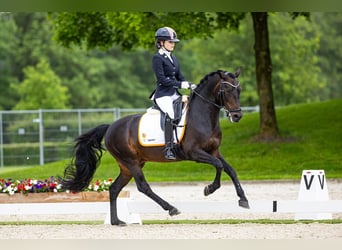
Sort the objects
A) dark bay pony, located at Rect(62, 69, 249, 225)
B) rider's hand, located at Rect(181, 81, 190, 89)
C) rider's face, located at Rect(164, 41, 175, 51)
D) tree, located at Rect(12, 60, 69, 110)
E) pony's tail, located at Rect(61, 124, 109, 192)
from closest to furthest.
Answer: dark bay pony, located at Rect(62, 69, 249, 225)
rider's hand, located at Rect(181, 81, 190, 89)
rider's face, located at Rect(164, 41, 175, 51)
pony's tail, located at Rect(61, 124, 109, 192)
tree, located at Rect(12, 60, 69, 110)

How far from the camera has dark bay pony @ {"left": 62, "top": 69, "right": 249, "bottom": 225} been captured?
11.5 meters

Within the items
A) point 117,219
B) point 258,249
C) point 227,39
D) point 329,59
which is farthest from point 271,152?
point 329,59

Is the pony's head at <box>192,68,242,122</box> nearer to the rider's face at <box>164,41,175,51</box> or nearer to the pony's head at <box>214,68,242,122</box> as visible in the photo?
the pony's head at <box>214,68,242,122</box>

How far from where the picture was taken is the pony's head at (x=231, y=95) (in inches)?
448

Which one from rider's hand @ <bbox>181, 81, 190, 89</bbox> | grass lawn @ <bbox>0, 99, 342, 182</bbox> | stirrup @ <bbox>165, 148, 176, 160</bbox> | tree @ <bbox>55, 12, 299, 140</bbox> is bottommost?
grass lawn @ <bbox>0, 99, 342, 182</bbox>

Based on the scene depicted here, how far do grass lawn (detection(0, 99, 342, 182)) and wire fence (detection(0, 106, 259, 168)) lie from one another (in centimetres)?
444

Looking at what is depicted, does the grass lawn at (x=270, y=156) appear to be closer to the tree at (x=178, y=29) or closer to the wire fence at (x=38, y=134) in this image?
the tree at (x=178, y=29)

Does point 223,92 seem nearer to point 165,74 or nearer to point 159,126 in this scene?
point 165,74

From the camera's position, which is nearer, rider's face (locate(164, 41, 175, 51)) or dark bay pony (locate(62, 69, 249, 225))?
dark bay pony (locate(62, 69, 249, 225))

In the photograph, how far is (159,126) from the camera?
12070 millimetres

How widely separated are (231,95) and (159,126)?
1131 mm

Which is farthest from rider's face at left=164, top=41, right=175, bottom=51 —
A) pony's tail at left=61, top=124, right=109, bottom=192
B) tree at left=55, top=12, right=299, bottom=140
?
tree at left=55, top=12, right=299, bottom=140

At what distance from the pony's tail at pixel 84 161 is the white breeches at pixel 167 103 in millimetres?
1077

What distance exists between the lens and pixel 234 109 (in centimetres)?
1141
